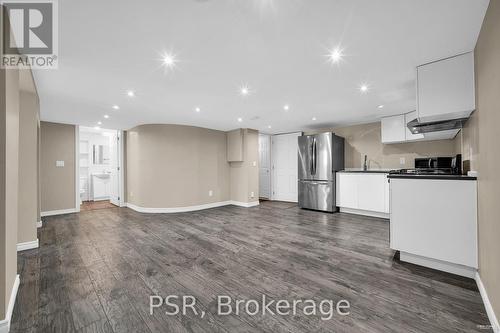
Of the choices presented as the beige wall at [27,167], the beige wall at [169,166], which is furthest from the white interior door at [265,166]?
the beige wall at [27,167]

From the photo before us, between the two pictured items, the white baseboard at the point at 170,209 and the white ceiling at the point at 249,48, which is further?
the white baseboard at the point at 170,209

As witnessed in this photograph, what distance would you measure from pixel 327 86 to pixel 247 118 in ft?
6.91

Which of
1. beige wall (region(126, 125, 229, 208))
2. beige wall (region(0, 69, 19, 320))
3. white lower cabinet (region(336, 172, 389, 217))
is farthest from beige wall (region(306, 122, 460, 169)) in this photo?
beige wall (region(0, 69, 19, 320))

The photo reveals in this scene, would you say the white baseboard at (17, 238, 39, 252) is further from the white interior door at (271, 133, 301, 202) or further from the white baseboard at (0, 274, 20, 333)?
the white interior door at (271, 133, 301, 202)

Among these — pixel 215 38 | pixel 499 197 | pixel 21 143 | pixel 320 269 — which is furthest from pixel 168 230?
pixel 499 197

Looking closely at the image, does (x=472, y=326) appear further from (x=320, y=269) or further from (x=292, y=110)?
(x=292, y=110)

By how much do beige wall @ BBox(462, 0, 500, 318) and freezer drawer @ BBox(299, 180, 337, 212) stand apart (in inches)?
121

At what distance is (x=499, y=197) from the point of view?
4.12ft

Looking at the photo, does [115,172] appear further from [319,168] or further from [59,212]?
[319,168]

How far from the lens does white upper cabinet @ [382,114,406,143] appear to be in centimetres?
418

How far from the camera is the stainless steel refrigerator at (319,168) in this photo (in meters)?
4.87

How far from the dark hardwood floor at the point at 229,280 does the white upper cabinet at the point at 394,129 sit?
1.94 m

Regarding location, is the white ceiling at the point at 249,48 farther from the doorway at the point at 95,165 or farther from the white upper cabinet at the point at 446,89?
the doorway at the point at 95,165

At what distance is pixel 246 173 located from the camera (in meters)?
5.70
